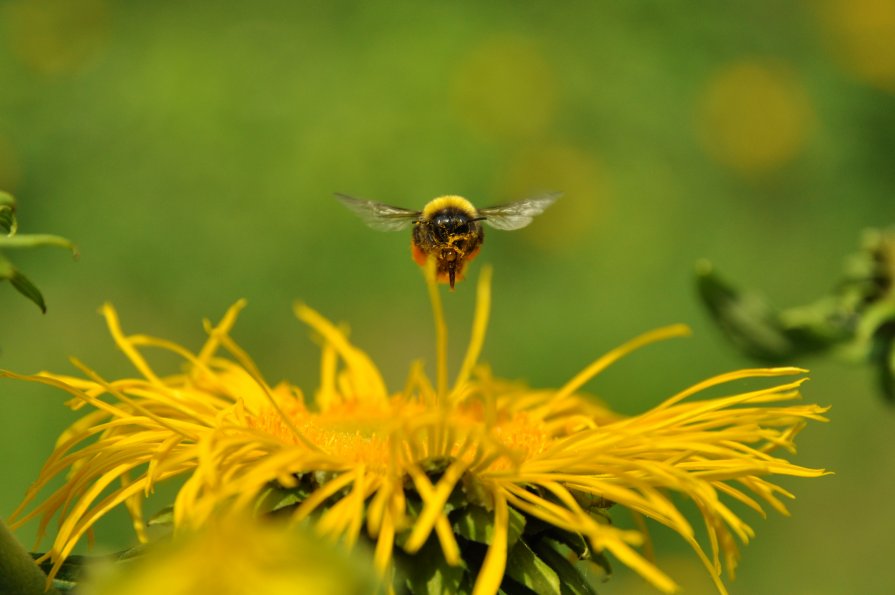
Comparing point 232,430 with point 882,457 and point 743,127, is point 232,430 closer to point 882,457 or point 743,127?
point 882,457

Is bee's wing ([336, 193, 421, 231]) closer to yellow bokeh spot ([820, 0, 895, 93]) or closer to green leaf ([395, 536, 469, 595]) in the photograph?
green leaf ([395, 536, 469, 595])

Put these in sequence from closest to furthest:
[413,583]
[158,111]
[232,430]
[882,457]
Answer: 1. [413,583]
2. [232,430]
3. [882,457]
4. [158,111]

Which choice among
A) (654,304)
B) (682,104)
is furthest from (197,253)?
(682,104)

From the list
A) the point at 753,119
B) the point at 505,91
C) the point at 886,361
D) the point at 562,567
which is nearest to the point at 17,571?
the point at 562,567

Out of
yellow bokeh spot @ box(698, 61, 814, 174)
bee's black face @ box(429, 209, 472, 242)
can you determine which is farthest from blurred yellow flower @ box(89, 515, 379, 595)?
yellow bokeh spot @ box(698, 61, 814, 174)

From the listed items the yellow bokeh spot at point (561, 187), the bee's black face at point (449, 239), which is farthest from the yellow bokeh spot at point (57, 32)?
the bee's black face at point (449, 239)

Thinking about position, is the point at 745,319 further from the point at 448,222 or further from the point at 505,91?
the point at 505,91

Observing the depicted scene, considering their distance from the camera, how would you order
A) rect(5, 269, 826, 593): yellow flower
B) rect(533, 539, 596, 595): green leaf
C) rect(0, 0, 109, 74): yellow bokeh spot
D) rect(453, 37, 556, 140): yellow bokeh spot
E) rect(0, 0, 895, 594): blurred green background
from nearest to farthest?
rect(5, 269, 826, 593): yellow flower < rect(533, 539, 596, 595): green leaf < rect(0, 0, 895, 594): blurred green background < rect(453, 37, 556, 140): yellow bokeh spot < rect(0, 0, 109, 74): yellow bokeh spot
